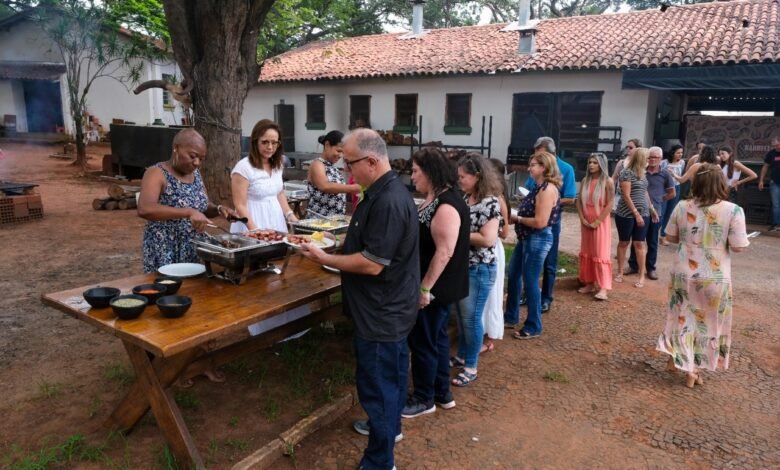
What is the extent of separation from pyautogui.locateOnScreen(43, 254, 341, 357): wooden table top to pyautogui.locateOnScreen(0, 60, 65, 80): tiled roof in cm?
2400

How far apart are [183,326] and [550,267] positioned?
12.7ft

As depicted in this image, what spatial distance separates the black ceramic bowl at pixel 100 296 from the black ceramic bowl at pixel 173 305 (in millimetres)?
251

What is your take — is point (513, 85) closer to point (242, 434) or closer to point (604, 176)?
point (604, 176)

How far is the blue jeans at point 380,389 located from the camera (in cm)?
265

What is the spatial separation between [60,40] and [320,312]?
630 inches

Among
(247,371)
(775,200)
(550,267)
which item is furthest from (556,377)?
(775,200)

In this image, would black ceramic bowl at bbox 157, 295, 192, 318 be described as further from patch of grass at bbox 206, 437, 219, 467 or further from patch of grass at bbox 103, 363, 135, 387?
patch of grass at bbox 103, 363, 135, 387

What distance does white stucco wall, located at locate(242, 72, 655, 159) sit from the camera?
1277 cm

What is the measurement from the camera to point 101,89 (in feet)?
75.2

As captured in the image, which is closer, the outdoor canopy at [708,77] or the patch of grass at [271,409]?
the patch of grass at [271,409]

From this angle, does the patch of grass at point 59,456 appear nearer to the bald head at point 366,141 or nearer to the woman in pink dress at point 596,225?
the bald head at point 366,141

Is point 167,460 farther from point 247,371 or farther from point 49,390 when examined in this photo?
point 49,390

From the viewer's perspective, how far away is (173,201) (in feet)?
11.0

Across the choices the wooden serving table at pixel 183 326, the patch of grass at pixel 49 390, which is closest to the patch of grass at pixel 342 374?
the wooden serving table at pixel 183 326
